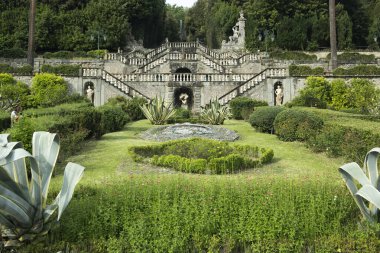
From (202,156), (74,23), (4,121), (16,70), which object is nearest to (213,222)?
(202,156)

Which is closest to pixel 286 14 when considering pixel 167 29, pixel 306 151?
pixel 167 29

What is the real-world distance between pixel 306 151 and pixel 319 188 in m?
7.79

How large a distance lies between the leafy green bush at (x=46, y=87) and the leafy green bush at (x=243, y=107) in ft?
37.0

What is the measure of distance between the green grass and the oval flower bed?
3.38 meters

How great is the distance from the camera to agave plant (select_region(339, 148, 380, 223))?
6.84 metres

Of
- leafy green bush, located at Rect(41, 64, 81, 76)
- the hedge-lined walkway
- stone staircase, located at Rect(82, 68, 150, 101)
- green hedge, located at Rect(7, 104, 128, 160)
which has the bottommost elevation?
the hedge-lined walkway

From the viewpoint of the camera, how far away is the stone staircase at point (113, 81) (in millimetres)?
31703

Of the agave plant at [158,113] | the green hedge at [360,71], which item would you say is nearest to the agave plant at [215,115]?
the agave plant at [158,113]

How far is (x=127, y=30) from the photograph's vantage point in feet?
183

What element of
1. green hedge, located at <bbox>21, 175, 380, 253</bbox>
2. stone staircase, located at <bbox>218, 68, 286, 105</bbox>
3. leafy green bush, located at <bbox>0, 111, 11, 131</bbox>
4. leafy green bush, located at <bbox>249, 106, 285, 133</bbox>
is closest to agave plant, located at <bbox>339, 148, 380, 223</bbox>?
green hedge, located at <bbox>21, 175, 380, 253</bbox>

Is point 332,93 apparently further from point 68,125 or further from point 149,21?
point 149,21

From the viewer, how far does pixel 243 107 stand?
27.9 meters

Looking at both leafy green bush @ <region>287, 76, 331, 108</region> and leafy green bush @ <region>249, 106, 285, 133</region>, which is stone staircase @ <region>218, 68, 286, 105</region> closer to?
leafy green bush @ <region>287, 76, 331, 108</region>

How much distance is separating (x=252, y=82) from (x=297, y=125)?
1445 cm
